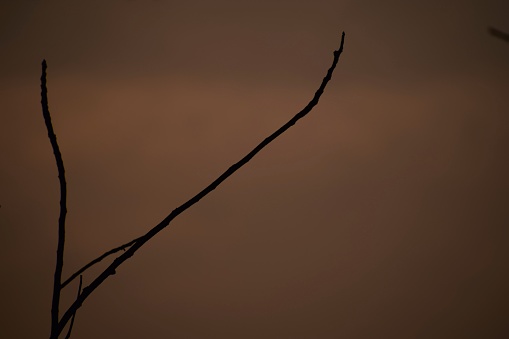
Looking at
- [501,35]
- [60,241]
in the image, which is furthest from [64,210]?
[501,35]

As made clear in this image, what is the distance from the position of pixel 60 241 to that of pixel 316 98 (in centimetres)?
11

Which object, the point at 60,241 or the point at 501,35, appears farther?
the point at 501,35

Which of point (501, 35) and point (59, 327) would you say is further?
point (501, 35)

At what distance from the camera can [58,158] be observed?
131 millimetres

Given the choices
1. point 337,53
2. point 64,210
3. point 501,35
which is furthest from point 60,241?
point 501,35

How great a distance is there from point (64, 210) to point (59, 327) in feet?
0.13

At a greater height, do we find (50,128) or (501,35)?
(501,35)

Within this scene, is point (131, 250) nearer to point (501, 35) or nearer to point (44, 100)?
point (44, 100)

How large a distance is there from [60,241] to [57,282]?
2 centimetres

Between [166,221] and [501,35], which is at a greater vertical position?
[501,35]

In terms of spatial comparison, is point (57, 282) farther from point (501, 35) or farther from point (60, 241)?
point (501, 35)

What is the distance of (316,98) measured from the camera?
131mm

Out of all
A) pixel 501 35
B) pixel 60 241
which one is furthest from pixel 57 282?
pixel 501 35

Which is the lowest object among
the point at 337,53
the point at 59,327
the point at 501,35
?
the point at 59,327
